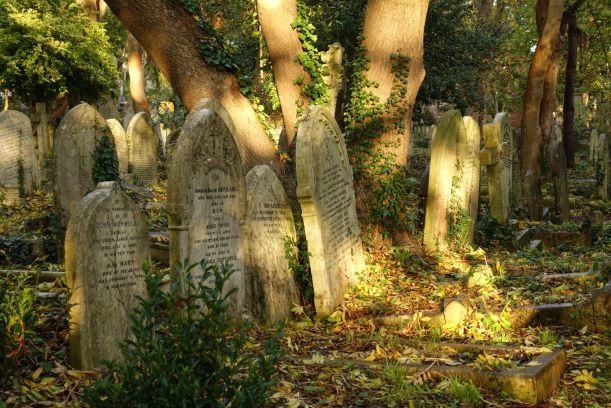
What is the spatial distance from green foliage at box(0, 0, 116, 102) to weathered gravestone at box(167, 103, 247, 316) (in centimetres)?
1045

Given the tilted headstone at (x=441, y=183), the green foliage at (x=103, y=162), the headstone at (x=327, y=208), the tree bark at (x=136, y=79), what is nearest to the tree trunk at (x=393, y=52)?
the tilted headstone at (x=441, y=183)

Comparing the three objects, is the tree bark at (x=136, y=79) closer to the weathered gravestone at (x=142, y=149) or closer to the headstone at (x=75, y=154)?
the weathered gravestone at (x=142, y=149)

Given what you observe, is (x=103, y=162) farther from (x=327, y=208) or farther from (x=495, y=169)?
(x=495, y=169)

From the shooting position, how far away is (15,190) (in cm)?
1388

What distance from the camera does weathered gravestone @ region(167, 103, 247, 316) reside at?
5758 millimetres

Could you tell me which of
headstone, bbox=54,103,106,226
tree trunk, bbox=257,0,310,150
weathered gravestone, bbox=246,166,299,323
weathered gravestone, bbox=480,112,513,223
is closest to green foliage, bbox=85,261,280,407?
weathered gravestone, bbox=246,166,299,323

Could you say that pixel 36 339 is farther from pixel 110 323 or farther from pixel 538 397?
pixel 538 397

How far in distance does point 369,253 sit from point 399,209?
2.41ft

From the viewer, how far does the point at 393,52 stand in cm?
877

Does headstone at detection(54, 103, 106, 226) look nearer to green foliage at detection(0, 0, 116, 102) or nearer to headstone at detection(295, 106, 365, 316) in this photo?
headstone at detection(295, 106, 365, 316)

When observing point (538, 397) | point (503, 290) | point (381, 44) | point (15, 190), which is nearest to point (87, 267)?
point (538, 397)

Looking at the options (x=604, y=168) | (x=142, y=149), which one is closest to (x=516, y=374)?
(x=142, y=149)

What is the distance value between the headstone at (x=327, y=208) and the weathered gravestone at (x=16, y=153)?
892cm

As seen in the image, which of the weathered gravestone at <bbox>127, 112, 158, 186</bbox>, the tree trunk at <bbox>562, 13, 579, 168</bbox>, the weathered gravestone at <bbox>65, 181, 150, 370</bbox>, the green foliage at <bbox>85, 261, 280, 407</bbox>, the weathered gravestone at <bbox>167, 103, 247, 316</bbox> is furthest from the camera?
the tree trunk at <bbox>562, 13, 579, 168</bbox>
